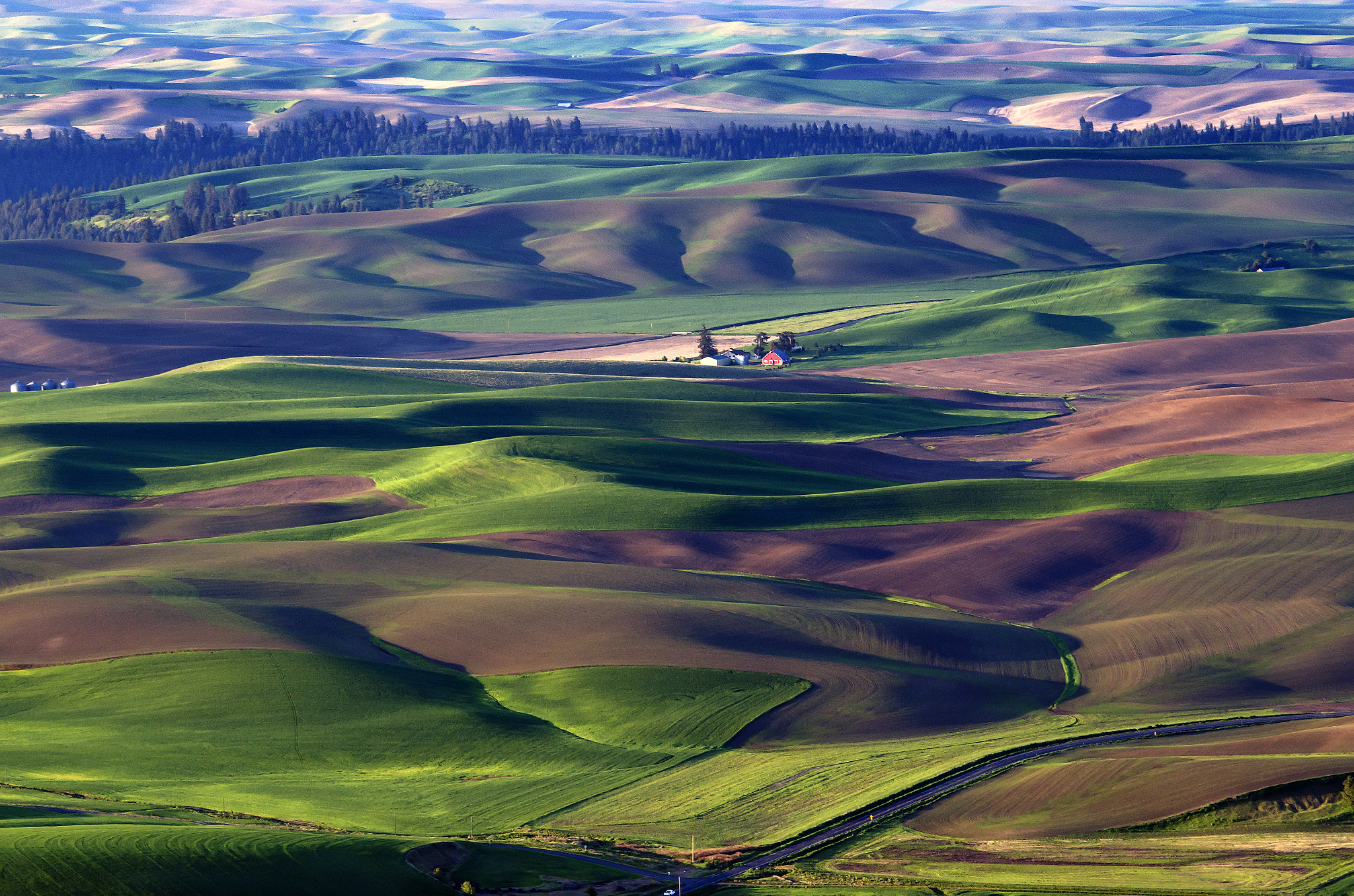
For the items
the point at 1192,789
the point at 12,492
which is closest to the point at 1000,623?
the point at 1192,789

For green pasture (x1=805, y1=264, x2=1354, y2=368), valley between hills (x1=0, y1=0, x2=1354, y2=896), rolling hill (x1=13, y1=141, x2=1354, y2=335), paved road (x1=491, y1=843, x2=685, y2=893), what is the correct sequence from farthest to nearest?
rolling hill (x1=13, y1=141, x2=1354, y2=335) → green pasture (x1=805, y1=264, x2=1354, y2=368) → valley between hills (x1=0, y1=0, x2=1354, y2=896) → paved road (x1=491, y1=843, x2=685, y2=893)

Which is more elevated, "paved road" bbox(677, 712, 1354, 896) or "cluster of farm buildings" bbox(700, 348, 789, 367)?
"cluster of farm buildings" bbox(700, 348, 789, 367)

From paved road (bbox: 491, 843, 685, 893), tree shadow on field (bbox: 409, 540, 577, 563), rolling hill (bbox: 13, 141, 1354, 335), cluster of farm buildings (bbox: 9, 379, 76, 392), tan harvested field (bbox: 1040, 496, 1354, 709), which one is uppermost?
rolling hill (bbox: 13, 141, 1354, 335)

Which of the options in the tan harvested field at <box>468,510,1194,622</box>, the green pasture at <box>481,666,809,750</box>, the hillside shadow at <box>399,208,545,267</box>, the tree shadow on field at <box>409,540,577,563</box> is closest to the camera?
the green pasture at <box>481,666,809,750</box>

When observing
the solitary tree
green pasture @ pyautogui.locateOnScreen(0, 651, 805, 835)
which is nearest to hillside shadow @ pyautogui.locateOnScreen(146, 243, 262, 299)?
the solitary tree

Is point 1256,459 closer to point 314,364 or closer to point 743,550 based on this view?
point 743,550

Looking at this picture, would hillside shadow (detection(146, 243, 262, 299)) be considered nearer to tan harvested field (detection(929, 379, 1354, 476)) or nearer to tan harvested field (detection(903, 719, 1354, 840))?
tan harvested field (detection(929, 379, 1354, 476))
